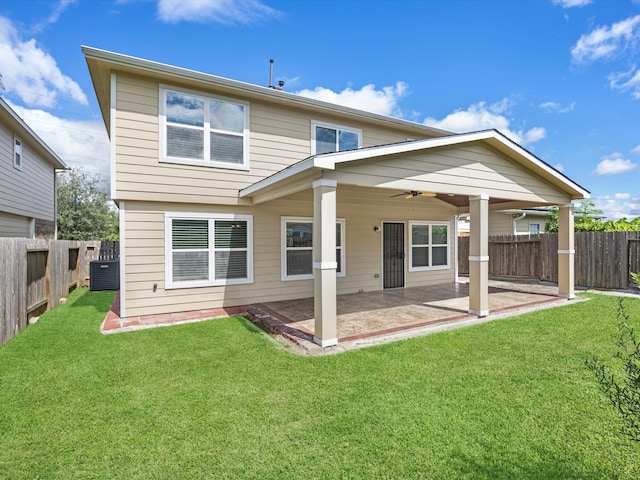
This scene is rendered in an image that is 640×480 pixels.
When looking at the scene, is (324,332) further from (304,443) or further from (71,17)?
(71,17)

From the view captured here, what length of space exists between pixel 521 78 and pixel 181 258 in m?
14.6

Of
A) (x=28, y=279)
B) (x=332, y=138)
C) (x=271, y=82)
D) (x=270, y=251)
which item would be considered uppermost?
(x=271, y=82)

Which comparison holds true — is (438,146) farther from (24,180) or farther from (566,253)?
(24,180)

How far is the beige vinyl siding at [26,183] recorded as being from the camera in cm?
991

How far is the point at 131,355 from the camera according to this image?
16.1 feet

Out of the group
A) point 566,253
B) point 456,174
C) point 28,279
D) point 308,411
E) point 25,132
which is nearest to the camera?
point 308,411

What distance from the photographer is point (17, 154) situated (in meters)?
11.0

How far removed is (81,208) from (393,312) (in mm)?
Result: 25082

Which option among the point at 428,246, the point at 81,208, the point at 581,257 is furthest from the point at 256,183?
the point at 81,208

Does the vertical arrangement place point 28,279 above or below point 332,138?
below

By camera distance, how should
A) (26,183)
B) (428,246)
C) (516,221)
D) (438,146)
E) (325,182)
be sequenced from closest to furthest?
(325,182) → (438,146) → (428,246) → (26,183) → (516,221)

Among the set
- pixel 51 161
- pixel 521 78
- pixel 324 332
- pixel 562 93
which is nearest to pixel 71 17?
pixel 51 161

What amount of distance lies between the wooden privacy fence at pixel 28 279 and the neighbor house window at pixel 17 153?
3.31 m

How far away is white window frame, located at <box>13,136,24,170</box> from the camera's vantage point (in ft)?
35.2
